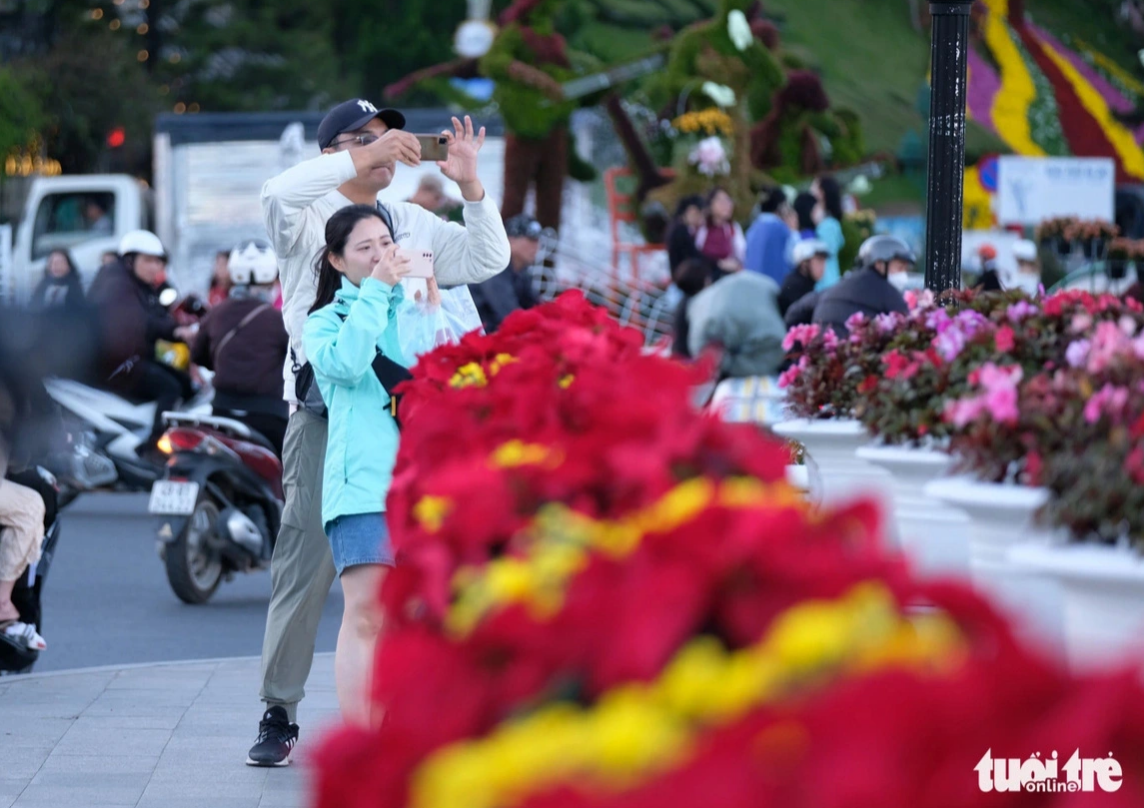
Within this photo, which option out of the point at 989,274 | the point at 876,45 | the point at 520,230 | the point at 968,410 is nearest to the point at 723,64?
the point at 989,274

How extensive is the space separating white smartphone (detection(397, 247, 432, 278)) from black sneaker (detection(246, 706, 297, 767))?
1479mm

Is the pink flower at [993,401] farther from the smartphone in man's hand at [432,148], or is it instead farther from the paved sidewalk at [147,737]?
the smartphone in man's hand at [432,148]

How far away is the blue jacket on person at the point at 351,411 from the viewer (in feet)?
14.9

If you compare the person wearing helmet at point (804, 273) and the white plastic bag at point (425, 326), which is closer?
the white plastic bag at point (425, 326)

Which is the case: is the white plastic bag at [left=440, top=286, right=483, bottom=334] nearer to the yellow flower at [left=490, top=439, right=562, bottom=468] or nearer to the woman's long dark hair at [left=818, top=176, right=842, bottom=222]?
the yellow flower at [left=490, top=439, right=562, bottom=468]

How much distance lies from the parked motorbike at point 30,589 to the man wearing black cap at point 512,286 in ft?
8.52

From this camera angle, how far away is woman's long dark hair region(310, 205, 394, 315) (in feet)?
15.9

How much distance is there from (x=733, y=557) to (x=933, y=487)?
1703 mm

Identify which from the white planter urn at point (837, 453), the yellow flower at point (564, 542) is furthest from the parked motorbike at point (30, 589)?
the yellow flower at point (564, 542)

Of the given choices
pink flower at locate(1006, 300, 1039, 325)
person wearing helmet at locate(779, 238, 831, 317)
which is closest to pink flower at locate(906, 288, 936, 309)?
pink flower at locate(1006, 300, 1039, 325)

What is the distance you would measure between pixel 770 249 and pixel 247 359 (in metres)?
5.77

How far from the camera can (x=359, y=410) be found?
15.4ft

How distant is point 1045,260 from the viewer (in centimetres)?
2341

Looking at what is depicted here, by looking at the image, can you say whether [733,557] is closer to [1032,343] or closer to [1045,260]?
[1032,343]
